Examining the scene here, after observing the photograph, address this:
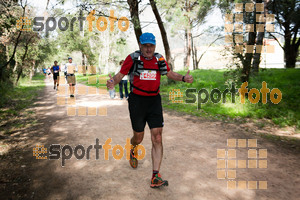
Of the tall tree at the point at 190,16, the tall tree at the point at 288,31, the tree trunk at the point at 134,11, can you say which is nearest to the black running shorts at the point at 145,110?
the tree trunk at the point at 134,11

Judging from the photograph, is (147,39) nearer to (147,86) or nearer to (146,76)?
(146,76)

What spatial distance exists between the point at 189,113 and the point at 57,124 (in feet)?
16.4

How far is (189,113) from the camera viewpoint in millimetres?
8258

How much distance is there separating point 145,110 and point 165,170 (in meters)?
1.31

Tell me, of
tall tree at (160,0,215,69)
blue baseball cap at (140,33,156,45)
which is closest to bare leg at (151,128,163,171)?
blue baseball cap at (140,33,156,45)

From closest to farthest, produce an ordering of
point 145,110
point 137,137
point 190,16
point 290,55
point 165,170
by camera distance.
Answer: point 145,110 → point 137,137 → point 165,170 → point 290,55 → point 190,16

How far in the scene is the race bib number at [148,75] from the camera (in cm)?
316

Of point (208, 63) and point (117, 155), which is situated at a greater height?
point (208, 63)

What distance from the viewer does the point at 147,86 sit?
3.22 m

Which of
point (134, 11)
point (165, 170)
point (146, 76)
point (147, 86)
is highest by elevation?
point (134, 11)

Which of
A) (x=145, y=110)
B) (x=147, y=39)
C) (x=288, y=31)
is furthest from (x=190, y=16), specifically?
(x=145, y=110)

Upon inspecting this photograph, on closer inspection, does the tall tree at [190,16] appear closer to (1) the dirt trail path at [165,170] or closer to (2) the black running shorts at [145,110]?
(1) the dirt trail path at [165,170]

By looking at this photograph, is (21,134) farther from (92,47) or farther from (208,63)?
(208,63)

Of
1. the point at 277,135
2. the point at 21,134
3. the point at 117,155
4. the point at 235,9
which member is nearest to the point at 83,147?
the point at 117,155
